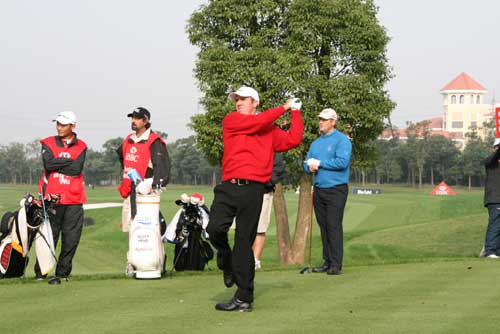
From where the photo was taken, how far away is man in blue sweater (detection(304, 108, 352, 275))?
11.2 m

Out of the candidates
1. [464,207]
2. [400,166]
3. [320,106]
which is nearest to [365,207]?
[464,207]

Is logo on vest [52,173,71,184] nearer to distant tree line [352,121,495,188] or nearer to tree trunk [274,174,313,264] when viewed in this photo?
tree trunk [274,174,313,264]

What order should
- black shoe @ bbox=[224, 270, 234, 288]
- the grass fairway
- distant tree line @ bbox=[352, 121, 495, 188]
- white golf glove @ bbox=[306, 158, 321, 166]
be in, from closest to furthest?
the grass fairway → black shoe @ bbox=[224, 270, 234, 288] → white golf glove @ bbox=[306, 158, 321, 166] → distant tree line @ bbox=[352, 121, 495, 188]

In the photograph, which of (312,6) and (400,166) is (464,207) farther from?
(400,166)

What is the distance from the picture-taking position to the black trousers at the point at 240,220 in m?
8.06

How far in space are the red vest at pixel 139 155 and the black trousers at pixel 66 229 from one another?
0.80 m

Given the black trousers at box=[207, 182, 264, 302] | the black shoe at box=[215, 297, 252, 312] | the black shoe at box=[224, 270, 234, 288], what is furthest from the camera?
the black shoe at box=[224, 270, 234, 288]

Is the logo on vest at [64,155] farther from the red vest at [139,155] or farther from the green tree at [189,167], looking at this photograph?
the green tree at [189,167]

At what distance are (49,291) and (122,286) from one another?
81 centimetres

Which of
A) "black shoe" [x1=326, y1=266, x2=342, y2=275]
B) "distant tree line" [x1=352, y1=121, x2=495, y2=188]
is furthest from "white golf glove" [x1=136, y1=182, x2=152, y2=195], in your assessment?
"distant tree line" [x1=352, y1=121, x2=495, y2=188]

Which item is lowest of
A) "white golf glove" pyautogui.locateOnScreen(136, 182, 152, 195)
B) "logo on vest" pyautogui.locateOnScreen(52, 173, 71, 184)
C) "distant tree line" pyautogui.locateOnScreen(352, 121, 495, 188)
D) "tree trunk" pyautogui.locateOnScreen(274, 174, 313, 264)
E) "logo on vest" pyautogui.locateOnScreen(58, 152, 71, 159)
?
"tree trunk" pyautogui.locateOnScreen(274, 174, 313, 264)

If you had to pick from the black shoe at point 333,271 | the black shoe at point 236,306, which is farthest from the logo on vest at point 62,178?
the black shoe at point 236,306

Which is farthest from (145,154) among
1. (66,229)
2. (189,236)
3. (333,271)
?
(333,271)

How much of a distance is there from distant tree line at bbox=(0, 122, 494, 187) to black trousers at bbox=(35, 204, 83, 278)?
101475 millimetres
